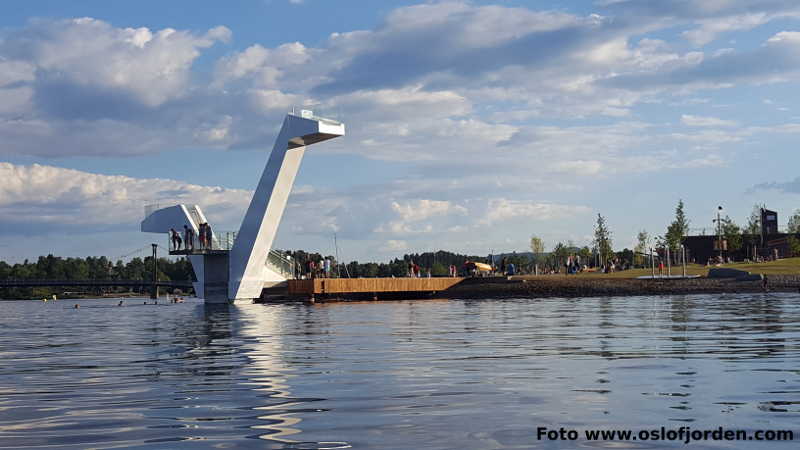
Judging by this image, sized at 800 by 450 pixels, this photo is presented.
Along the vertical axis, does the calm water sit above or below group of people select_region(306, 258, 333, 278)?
below

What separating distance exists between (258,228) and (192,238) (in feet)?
16.7

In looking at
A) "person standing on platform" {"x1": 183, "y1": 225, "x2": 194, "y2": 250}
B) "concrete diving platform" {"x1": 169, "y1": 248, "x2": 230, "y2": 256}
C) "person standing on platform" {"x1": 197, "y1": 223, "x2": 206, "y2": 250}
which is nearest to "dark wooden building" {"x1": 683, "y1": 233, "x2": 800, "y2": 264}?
"concrete diving platform" {"x1": 169, "y1": 248, "x2": 230, "y2": 256}

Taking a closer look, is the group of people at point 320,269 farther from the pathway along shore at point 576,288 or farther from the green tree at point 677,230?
the green tree at point 677,230

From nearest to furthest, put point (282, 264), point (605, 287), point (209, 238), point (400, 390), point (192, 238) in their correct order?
point (400, 390), point (605, 287), point (209, 238), point (192, 238), point (282, 264)

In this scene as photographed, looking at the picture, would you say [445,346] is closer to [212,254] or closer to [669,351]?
[669,351]

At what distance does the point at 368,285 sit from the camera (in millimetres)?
49156

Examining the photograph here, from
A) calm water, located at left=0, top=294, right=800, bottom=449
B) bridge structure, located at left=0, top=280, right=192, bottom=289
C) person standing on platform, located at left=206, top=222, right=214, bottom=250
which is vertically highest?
person standing on platform, located at left=206, top=222, right=214, bottom=250

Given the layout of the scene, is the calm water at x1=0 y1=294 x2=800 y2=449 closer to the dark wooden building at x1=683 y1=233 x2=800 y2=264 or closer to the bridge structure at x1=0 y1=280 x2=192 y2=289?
the dark wooden building at x1=683 y1=233 x2=800 y2=264

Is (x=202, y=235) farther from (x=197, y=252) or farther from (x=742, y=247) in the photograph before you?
(x=742, y=247)

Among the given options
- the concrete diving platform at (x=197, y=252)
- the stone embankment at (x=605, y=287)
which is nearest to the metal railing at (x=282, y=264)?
the concrete diving platform at (x=197, y=252)

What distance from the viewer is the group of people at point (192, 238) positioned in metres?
50.8

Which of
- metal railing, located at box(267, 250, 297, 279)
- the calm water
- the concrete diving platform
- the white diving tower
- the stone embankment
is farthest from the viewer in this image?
metal railing, located at box(267, 250, 297, 279)

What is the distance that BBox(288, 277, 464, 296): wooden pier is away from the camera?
47312 mm

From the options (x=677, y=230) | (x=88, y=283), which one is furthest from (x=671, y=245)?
(x=88, y=283)
